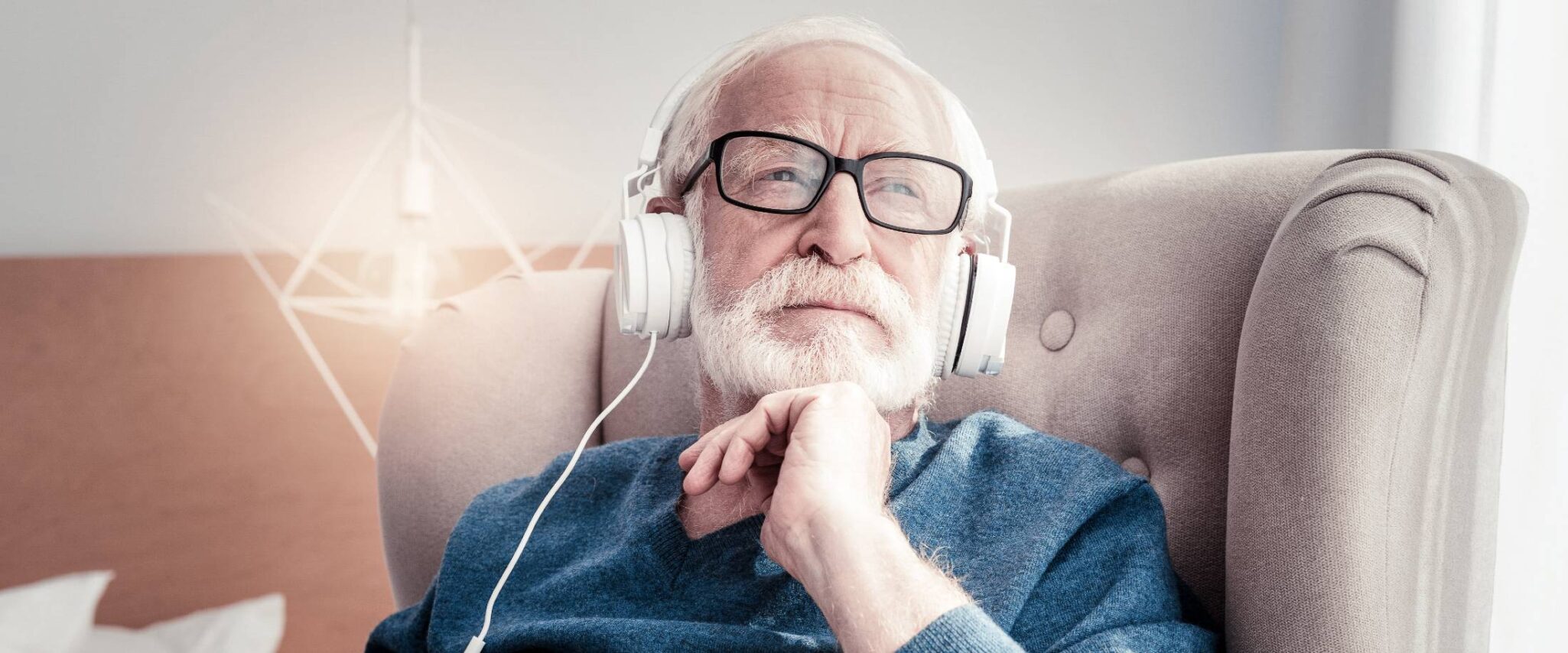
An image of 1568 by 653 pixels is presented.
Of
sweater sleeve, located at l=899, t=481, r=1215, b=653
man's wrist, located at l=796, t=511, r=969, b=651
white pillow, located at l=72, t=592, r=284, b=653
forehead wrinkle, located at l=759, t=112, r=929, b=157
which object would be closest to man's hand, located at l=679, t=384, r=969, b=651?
man's wrist, located at l=796, t=511, r=969, b=651

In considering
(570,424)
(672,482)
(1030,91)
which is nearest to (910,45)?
(1030,91)

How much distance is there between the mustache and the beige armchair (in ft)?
0.83

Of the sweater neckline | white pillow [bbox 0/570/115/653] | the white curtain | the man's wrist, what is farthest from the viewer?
white pillow [bbox 0/570/115/653]

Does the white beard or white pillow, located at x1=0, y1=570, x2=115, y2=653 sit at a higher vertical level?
the white beard

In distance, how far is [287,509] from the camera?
2271 millimetres

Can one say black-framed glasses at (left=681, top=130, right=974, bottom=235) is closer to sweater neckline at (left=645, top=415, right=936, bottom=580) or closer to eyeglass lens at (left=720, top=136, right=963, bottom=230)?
eyeglass lens at (left=720, top=136, right=963, bottom=230)

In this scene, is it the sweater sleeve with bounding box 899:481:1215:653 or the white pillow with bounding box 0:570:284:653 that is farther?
the white pillow with bounding box 0:570:284:653

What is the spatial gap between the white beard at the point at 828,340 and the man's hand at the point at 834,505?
123mm

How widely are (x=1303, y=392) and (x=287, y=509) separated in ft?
7.13

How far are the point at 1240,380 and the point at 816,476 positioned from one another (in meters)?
0.39

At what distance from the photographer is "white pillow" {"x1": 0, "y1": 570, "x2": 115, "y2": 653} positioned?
5.94ft

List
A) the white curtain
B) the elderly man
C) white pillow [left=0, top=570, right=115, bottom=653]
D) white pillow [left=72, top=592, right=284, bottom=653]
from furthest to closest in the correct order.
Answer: white pillow [left=72, top=592, right=284, bottom=653] → white pillow [left=0, top=570, right=115, bottom=653] → the white curtain → the elderly man

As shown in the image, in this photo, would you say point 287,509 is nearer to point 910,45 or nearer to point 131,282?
point 131,282

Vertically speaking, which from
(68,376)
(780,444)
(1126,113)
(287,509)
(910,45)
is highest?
(910,45)
